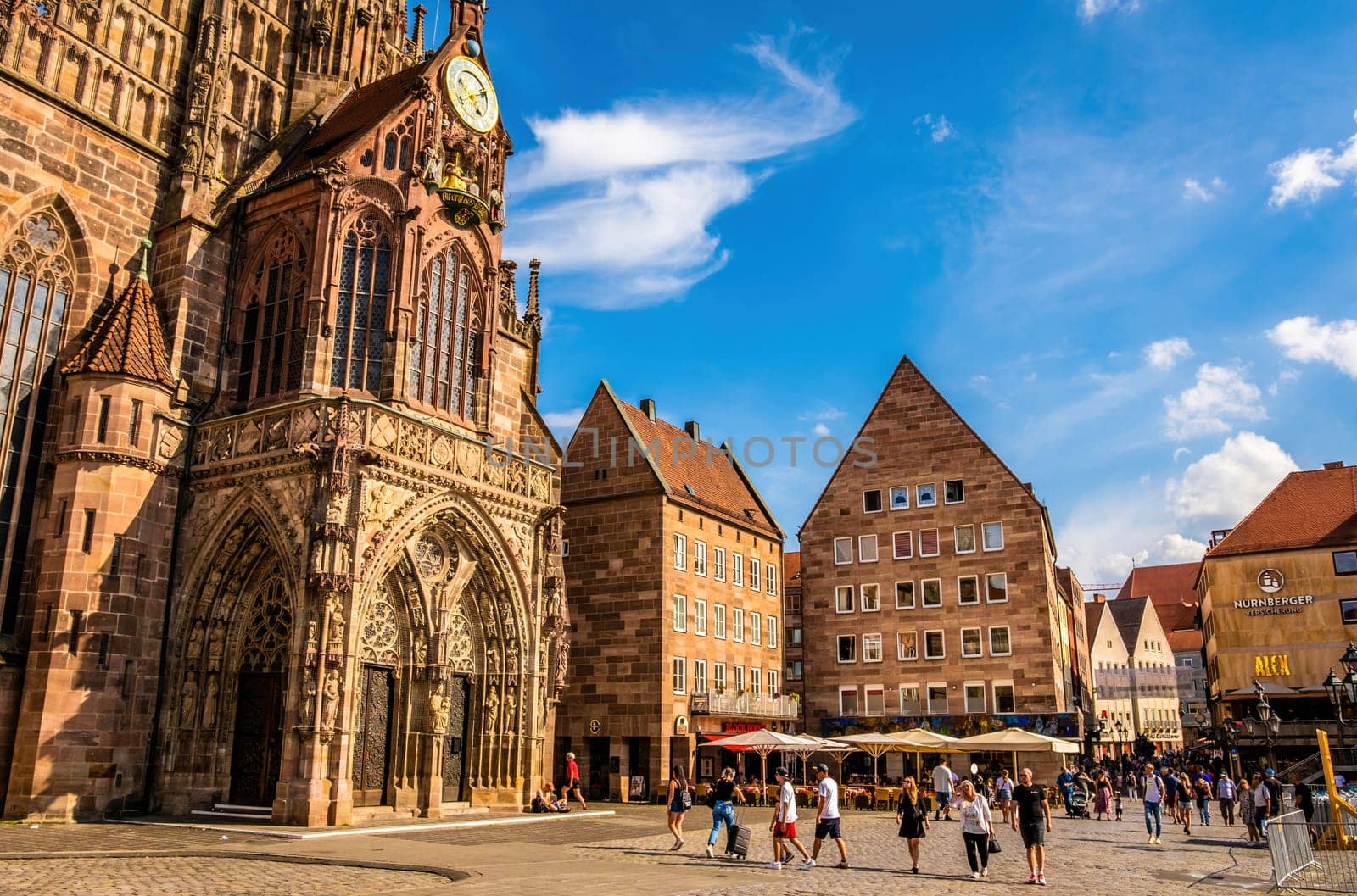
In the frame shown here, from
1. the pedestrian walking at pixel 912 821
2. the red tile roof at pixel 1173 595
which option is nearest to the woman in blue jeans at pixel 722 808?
the pedestrian walking at pixel 912 821

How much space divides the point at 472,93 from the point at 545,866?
20380mm

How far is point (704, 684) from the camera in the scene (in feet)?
126

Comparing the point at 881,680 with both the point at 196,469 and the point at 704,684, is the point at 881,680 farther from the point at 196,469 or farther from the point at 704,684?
the point at 196,469

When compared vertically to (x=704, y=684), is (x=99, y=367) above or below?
above

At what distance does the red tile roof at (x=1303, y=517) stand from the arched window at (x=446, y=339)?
41.9 m

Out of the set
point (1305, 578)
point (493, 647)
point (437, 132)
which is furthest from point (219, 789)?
point (1305, 578)

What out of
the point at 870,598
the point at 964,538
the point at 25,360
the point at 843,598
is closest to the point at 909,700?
the point at 870,598

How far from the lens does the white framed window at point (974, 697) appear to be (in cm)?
4097

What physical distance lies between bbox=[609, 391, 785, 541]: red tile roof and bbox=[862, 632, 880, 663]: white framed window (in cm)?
609

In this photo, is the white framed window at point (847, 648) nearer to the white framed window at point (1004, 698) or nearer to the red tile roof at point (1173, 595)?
the white framed window at point (1004, 698)

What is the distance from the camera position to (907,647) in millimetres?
42906

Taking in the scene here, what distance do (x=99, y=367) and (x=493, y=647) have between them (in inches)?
407

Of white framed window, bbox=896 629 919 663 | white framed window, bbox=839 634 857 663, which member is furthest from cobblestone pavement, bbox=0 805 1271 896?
white framed window, bbox=839 634 857 663

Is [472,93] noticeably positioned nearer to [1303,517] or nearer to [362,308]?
[362,308]
